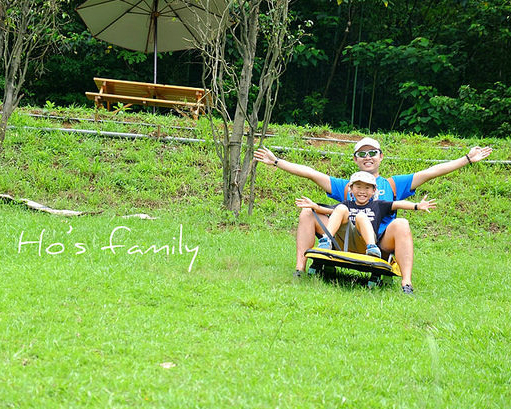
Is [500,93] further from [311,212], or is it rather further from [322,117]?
[311,212]

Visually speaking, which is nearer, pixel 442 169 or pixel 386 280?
pixel 386 280

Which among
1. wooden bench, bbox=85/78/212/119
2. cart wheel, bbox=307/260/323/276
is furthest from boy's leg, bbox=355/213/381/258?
wooden bench, bbox=85/78/212/119

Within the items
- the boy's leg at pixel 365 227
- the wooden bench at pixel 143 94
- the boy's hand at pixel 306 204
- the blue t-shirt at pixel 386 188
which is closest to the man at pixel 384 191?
the blue t-shirt at pixel 386 188

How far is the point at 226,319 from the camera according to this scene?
3945mm

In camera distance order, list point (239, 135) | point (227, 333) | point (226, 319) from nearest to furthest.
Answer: point (227, 333) < point (226, 319) < point (239, 135)

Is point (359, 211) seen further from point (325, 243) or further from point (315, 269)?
point (315, 269)

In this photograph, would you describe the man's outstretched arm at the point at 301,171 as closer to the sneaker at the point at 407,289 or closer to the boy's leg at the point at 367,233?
the boy's leg at the point at 367,233

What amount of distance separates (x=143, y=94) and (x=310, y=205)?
7.42 m

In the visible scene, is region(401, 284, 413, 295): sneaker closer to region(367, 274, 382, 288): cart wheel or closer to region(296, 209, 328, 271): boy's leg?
region(367, 274, 382, 288): cart wheel

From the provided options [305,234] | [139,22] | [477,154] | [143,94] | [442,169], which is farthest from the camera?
[139,22]

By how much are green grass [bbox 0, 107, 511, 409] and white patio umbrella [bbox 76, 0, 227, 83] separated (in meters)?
5.21

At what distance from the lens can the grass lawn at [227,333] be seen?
2920 millimetres

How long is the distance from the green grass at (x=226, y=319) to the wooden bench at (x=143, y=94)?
10.9ft

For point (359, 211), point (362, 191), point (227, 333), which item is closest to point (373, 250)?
point (359, 211)
